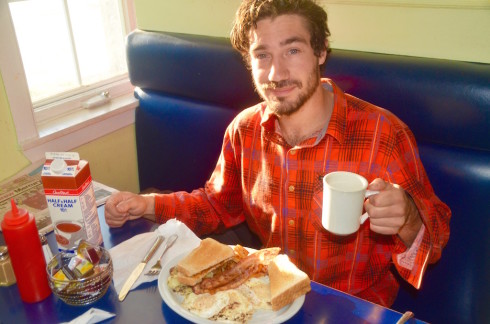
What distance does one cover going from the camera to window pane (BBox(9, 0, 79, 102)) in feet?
5.84

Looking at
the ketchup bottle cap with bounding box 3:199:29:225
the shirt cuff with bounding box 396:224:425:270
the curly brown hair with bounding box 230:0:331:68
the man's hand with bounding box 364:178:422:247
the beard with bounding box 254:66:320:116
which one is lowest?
the shirt cuff with bounding box 396:224:425:270

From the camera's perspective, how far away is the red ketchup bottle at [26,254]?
0.97 metres

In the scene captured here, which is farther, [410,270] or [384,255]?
[384,255]

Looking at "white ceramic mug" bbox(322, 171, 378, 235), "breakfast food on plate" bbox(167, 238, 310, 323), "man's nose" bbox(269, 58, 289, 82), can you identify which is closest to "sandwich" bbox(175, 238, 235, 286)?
"breakfast food on plate" bbox(167, 238, 310, 323)

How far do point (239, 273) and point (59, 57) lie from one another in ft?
4.39

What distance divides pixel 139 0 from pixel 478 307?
1.67 metres

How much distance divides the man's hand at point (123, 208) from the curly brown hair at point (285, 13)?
1.82ft

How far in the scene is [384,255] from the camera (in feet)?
4.50

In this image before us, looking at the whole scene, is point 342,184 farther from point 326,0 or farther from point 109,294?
point 326,0

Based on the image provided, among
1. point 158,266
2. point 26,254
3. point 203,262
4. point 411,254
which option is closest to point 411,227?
point 411,254

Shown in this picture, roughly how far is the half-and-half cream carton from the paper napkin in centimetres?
8

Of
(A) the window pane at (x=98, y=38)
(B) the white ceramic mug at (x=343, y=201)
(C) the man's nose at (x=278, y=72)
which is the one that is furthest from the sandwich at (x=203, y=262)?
(A) the window pane at (x=98, y=38)

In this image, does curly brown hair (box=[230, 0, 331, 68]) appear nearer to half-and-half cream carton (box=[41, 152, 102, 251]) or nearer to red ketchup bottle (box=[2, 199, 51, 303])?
half-and-half cream carton (box=[41, 152, 102, 251])

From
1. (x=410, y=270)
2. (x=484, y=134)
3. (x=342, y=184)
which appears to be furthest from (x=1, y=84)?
(x=484, y=134)
